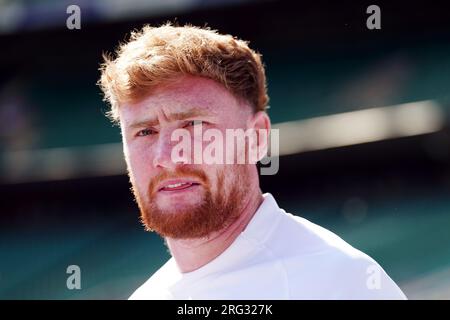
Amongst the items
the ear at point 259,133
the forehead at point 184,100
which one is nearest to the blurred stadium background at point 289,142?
the ear at point 259,133

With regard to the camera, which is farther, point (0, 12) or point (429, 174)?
point (0, 12)

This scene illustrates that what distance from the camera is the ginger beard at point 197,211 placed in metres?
1.99

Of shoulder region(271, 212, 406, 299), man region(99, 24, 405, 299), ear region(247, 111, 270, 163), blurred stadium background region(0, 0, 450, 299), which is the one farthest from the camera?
blurred stadium background region(0, 0, 450, 299)

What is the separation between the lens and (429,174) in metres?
6.97

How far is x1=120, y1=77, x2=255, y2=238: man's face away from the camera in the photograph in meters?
1.99

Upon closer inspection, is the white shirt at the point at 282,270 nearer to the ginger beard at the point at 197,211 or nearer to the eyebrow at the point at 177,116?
the ginger beard at the point at 197,211

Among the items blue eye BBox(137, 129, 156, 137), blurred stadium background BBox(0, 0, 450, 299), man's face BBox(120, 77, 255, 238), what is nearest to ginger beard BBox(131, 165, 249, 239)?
man's face BBox(120, 77, 255, 238)

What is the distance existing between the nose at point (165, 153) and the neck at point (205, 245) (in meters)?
0.23

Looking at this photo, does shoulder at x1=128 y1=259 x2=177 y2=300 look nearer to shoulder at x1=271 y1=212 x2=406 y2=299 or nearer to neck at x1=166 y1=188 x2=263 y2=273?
neck at x1=166 y1=188 x2=263 y2=273

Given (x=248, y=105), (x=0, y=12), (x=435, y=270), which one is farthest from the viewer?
(x=0, y=12)

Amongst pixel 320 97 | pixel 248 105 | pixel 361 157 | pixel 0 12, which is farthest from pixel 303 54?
pixel 248 105

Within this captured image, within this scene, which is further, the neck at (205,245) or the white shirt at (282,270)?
the neck at (205,245)

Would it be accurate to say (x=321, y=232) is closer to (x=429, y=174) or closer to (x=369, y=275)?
(x=369, y=275)

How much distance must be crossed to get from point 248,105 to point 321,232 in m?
0.47
